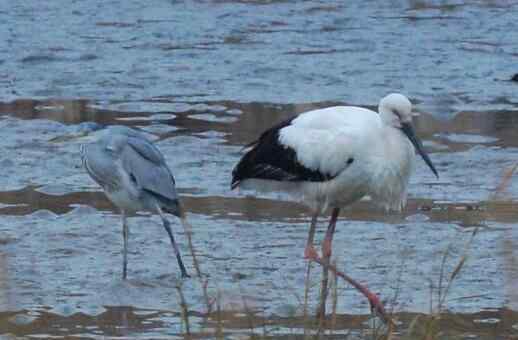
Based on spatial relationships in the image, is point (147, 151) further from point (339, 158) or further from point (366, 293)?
point (366, 293)

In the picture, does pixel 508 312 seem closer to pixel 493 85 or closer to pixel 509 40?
pixel 493 85

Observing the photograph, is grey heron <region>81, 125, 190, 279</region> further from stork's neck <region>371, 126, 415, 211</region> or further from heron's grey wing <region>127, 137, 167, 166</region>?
stork's neck <region>371, 126, 415, 211</region>

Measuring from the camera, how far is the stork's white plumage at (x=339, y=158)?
6527 mm

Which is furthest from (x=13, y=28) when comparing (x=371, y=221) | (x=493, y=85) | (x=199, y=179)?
A: (x=371, y=221)

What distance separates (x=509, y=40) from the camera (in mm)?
12992

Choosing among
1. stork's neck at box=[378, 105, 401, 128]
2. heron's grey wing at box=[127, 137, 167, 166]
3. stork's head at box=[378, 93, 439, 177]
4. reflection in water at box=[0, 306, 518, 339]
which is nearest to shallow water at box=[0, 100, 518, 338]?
reflection in water at box=[0, 306, 518, 339]

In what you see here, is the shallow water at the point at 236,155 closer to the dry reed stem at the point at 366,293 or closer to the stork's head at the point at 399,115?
the dry reed stem at the point at 366,293

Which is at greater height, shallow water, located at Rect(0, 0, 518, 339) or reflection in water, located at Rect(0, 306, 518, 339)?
reflection in water, located at Rect(0, 306, 518, 339)

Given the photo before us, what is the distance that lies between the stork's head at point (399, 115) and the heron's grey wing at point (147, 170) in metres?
1.05

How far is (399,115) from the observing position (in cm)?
653

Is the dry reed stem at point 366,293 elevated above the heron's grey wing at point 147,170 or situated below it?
below

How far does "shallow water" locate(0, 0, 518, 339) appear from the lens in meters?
6.25

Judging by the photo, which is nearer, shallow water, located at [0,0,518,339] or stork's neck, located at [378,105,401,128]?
shallow water, located at [0,0,518,339]

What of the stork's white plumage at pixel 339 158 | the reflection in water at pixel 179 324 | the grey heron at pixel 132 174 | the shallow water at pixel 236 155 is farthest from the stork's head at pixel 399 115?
the grey heron at pixel 132 174
